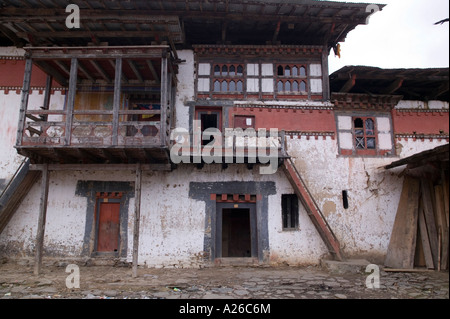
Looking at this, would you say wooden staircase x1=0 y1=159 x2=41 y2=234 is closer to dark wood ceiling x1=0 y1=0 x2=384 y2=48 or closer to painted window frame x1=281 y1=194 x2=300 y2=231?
dark wood ceiling x1=0 y1=0 x2=384 y2=48

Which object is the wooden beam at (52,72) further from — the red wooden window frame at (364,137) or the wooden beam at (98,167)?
the red wooden window frame at (364,137)

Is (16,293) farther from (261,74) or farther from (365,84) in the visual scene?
(365,84)

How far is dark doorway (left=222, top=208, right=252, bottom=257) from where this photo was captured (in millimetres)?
15125

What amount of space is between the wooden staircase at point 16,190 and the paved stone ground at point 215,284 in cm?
172

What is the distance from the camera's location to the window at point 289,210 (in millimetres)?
11680

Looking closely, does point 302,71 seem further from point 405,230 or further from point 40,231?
point 40,231

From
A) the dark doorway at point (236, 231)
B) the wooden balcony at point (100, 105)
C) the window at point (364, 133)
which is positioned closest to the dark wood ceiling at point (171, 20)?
the wooden balcony at point (100, 105)

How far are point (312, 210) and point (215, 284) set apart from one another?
426 cm

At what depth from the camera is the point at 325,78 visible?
12.4 m

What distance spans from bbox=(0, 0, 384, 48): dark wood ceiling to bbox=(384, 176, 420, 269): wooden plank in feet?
21.1

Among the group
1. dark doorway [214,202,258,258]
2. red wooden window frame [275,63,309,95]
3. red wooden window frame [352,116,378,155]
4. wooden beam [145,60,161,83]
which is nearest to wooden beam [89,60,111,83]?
wooden beam [145,60,161,83]

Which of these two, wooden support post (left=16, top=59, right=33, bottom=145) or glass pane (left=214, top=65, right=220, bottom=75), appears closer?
wooden support post (left=16, top=59, right=33, bottom=145)

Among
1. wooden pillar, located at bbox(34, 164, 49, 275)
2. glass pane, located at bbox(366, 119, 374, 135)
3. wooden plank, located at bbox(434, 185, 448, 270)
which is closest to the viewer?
wooden pillar, located at bbox(34, 164, 49, 275)

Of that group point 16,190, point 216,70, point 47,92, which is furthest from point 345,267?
point 47,92
